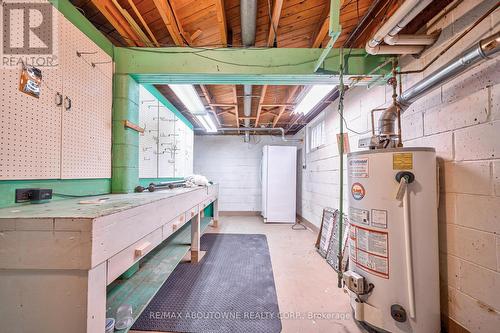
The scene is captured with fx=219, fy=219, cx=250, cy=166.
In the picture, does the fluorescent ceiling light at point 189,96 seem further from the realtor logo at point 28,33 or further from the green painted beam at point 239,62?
the realtor logo at point 28,33

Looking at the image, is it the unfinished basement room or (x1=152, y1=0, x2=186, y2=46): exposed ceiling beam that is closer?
the unfinished basement room

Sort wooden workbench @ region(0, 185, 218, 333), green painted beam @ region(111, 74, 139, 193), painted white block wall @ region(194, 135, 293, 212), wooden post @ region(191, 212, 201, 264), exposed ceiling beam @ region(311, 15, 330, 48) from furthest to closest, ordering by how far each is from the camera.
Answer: painted white block wall @ region(194, 135, 293, 212) → wooden post @ region(191, 212, 201, 264) → green painted beam @ region(111, 74, 139, 193) → exposed ceiling beam @ region(311, 15, 330, 48) → wooden workbench @ region(0, 185, 218, 333)

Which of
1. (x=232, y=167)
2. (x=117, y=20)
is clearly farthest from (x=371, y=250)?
(x=232, y=167)

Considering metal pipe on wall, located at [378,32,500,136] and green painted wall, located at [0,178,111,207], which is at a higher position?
metal pipe on wall, located at [378,32,500,136]

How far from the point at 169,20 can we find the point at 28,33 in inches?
36.9

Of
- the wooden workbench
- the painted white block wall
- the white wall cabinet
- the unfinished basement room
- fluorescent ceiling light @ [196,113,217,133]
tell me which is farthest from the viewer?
the painted white block wall

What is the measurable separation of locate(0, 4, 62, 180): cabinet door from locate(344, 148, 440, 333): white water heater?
215 cm

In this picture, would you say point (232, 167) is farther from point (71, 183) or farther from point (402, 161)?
point (402, 161)

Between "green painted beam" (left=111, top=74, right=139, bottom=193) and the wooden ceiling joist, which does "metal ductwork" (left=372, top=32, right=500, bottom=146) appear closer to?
the wooden ceiling joist

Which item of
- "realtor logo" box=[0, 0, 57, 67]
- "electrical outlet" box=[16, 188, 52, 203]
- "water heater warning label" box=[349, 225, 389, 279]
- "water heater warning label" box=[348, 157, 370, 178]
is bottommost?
"water heater warning label" box=[349, 225, 389, 279]

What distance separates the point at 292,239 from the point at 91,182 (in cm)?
323

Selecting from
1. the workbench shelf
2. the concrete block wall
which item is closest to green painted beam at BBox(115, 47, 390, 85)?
the concrete block wall

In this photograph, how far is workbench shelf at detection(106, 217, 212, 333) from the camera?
1.47m

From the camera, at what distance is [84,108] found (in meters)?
1.67
